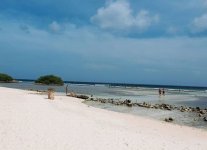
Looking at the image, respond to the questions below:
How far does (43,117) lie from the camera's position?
1923 cm

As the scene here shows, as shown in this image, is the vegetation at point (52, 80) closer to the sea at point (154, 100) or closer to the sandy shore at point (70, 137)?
the sea at point (154, 100)

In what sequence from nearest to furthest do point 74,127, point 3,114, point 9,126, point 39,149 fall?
1. point 39,149
2. point 9,126
3. point 74,127
4. point 3,114

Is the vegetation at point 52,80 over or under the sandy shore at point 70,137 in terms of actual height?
over

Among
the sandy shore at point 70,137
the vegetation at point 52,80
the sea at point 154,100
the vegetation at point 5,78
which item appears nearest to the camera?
the sandy shore at point 70,137

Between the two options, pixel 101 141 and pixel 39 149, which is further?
pixel 101 141

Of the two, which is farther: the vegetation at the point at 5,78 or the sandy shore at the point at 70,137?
the vegetation at the point at 5,78

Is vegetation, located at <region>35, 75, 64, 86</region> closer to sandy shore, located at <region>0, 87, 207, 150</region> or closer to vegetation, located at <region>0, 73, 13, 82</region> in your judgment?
vegetation, located at <region>0, 73, 13, 82</region>

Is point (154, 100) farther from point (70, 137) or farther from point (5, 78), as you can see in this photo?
point (5, 78)

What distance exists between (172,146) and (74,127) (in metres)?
4.89

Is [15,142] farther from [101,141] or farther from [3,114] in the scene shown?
[3,114]

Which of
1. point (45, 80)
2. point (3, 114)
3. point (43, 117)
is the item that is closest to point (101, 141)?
point (43, 117)

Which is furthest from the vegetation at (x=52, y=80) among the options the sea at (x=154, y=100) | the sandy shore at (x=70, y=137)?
the sandy shore at (x=70, y=137)

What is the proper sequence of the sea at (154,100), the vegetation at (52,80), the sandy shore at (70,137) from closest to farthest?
the sandy shore at (70,137) → the sea at (154,100) → the vegetation at (52,80)

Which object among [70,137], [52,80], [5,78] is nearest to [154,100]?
[70,137]
